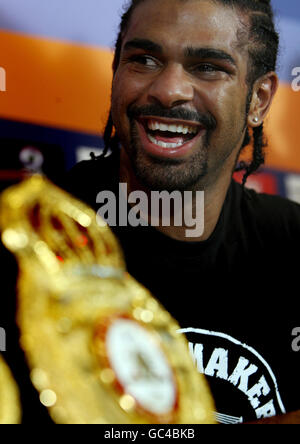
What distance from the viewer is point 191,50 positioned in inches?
48.4

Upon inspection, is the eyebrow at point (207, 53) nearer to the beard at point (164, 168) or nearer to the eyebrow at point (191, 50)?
the eyebrow at point (191, 50)

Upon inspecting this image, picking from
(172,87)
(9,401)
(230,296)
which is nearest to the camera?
(9,401)

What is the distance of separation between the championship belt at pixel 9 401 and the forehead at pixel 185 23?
→ 79 centimetres

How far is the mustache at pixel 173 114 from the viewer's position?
124 centimetres

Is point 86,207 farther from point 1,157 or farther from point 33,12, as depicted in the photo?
point 33,12

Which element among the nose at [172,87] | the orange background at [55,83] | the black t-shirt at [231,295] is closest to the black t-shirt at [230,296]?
the black t-shirt at [231,295]

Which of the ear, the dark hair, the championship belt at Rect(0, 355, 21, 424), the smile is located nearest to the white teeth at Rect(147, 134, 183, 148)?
the smile

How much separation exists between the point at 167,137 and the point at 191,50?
0.65 ft

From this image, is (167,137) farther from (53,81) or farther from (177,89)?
(53,81)

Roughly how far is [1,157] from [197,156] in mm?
446

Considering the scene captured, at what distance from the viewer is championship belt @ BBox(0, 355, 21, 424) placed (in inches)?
43.4

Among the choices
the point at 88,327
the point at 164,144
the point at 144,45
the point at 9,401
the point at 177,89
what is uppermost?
the point at 144,45

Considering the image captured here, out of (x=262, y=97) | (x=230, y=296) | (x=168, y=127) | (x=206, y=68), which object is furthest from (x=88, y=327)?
(x=262, y=97)

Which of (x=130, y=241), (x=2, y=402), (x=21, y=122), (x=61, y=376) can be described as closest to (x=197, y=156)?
(x=130, y=241)
